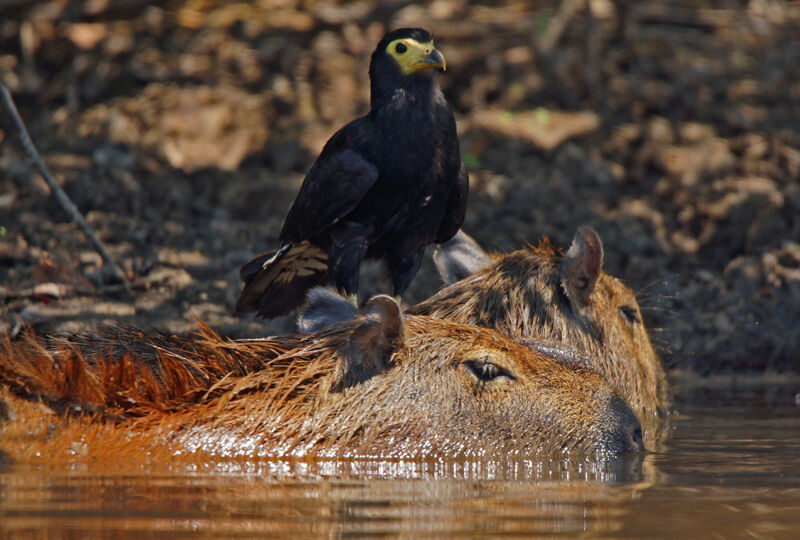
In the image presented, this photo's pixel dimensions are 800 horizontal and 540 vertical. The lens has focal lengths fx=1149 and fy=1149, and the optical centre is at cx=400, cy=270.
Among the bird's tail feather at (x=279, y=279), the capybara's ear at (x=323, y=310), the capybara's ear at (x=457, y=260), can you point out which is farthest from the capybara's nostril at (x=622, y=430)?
the bird's tail feather at (x=279, y=279)

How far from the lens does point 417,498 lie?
3.49 metres

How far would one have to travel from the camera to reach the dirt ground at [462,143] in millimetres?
8023

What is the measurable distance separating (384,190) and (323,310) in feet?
4.74

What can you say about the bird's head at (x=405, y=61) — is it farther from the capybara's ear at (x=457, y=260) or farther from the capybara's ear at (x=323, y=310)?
the capybara's ear at (x=323, y=310)

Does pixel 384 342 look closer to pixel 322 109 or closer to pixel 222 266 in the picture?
pixel 222 266

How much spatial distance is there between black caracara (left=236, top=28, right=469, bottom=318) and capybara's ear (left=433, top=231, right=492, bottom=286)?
127mm

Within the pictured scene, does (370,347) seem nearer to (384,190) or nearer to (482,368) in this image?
(482,368)

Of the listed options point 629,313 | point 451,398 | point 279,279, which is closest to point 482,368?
point 451,398

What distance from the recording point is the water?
301 cm

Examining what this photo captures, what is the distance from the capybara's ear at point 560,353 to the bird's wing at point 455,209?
1722 millimetres

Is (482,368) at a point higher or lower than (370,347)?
lower

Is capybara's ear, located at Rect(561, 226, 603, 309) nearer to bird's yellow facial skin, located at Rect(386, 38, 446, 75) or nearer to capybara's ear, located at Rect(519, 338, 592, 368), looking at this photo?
capybara's ear, located at Rect(519, 338, 592, 368)

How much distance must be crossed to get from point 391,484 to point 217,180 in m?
6.31

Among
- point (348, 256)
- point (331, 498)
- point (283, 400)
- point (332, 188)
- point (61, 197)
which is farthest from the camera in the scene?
point (61, 197)
